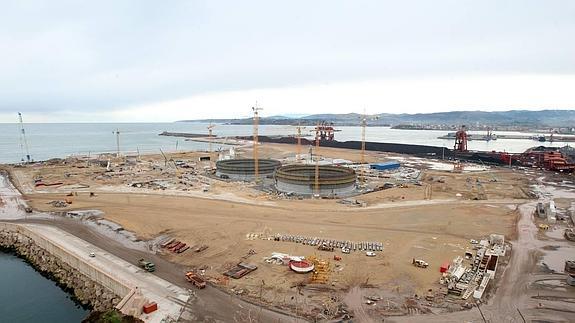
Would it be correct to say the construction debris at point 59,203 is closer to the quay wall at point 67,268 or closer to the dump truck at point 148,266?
the quay wall at point 67,268

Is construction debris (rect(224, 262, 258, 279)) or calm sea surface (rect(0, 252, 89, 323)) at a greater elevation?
construction debris (rect(224, 262, 258, 279))

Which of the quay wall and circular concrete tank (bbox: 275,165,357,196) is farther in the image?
circular concrete tank (bbox: 275,165,357,196)

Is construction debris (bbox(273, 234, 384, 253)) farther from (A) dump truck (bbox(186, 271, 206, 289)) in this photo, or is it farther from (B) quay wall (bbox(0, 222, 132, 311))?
(B) quay wall (bbox(0, 222, 132, 311))

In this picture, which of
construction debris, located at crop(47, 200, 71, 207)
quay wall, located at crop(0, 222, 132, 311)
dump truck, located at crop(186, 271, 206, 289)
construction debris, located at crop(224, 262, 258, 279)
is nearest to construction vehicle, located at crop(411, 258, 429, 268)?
construction debris, located at crop(224, 262, 258, 279)

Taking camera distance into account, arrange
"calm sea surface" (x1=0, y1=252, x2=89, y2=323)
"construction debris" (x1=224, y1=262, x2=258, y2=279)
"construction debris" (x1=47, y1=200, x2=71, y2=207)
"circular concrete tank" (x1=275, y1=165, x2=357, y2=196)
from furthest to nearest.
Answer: "circular concrete tank" (x1=275, y1=165, x2=357, y2=196)
"construction debris" (x1=47, y1=200, x2=71, y2=207)
"construction debris" (x1=224, y1=262, x2=258, y2=279)
"calm sea surface" (x1=0, y1=252, x2=89, y2=323)

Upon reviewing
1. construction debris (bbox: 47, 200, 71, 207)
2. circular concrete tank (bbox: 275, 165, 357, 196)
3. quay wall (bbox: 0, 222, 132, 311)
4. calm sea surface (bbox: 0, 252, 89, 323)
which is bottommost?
calm sea surface (bbox: 0, 252, 89, 323)

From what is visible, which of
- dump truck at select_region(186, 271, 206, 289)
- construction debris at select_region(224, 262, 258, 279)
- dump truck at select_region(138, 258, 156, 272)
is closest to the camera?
dump truck at select_region(186, 271, 206, 289)
